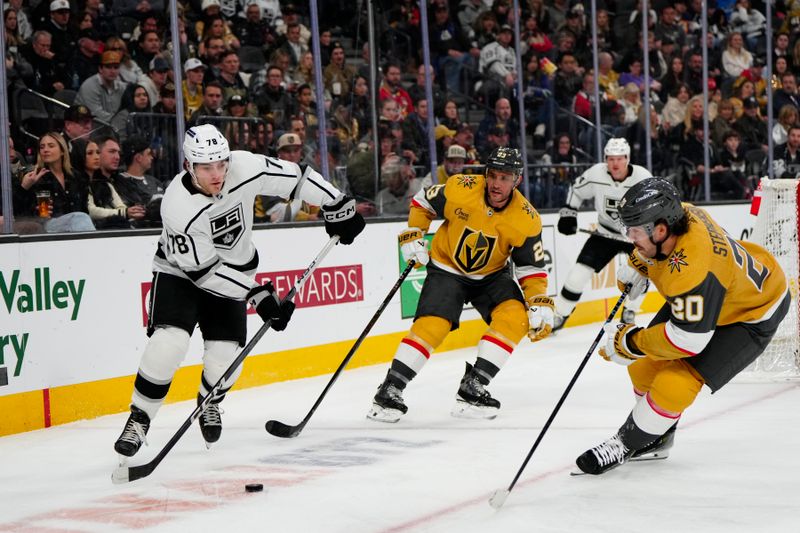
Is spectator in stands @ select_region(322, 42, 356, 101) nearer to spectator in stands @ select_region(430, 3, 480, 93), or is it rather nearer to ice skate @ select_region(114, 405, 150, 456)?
spectator in stands @ select_region(430, 3, 480, 93)

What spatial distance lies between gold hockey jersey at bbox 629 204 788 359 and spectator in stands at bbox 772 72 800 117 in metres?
7.49

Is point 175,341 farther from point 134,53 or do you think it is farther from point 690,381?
point 134,53

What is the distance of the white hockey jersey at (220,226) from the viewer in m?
3.78

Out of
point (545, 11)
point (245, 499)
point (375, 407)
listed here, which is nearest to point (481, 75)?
point (545, 11)

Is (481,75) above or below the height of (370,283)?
above

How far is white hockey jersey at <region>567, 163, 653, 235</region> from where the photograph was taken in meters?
6.81

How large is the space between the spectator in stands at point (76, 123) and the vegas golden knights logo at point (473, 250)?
1.79 m

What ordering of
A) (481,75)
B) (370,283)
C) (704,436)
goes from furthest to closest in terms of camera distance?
(481,75), (370,283), (704,436)

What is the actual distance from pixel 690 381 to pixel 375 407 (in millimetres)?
1608

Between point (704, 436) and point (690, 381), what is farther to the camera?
point (704, 436)

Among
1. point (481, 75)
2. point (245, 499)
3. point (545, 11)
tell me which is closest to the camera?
point (245, 499)

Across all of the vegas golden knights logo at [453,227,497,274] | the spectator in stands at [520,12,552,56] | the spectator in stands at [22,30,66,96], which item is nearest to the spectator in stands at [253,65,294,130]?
the spectator in stands at [22,30,66,96]

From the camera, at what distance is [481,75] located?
8.25 metres

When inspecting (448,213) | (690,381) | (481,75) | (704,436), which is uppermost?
(481,75)
